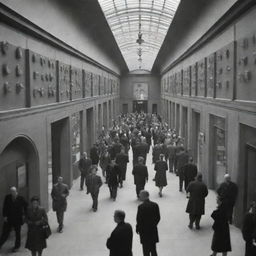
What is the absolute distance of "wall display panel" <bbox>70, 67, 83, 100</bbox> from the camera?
17.1 metres

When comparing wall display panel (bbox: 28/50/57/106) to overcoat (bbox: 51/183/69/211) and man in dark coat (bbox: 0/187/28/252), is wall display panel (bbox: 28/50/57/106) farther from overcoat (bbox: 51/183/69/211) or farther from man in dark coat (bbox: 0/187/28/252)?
man in dark coat (bbox: 0/187/28/252)

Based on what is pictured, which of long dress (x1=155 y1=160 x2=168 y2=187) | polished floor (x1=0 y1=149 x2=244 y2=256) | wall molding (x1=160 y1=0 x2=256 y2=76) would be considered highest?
wall molding (x1=160 y1=0 x2=256 y2=76)

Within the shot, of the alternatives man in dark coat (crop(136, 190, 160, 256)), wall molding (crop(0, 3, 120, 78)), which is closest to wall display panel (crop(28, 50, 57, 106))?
wall molding (crop(0, 3, 120, 78))

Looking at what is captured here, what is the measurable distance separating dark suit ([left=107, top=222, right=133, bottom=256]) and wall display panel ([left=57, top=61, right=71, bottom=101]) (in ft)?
27.6

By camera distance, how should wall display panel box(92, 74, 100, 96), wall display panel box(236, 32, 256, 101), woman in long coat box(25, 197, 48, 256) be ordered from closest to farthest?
woman in long coat box(25, 197, 48, 256), wall display panel box(236, 32, 256, 101), wall display panel box(92, 74, 100, 96)

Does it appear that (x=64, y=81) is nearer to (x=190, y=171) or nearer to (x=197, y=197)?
(x=190, y=171)

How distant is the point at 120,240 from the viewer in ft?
22.0

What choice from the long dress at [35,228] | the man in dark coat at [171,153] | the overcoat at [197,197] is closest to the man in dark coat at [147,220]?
the long dress at [35,228]

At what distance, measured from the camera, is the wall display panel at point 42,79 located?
11.1 metres

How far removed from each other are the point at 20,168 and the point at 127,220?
3.15 metres

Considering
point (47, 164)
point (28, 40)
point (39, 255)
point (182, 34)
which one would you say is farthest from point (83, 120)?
point (39, 255)

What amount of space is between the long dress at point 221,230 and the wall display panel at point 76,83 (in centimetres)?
1016

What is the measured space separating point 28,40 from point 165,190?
7.29 metres

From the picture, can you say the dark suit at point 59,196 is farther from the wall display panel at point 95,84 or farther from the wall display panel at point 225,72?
the wall display panel at point 95,84
